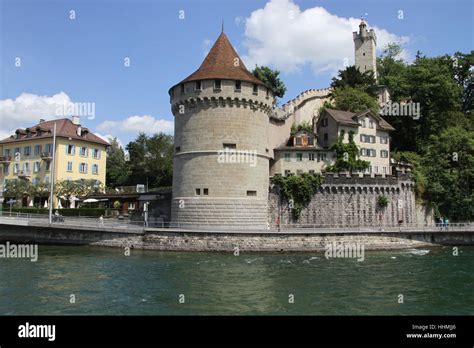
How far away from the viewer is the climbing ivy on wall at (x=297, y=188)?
118 feet

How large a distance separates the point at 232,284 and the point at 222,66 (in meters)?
→ 20.7

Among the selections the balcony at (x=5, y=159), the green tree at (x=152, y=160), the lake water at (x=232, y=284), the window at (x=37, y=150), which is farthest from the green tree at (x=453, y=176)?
the balcony at (x=5, y=159)

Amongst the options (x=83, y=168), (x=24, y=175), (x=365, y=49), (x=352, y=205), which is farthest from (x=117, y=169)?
(x=365, y=49)

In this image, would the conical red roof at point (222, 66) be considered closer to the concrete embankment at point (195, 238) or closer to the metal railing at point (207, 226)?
the metal railing at point (207, 226)

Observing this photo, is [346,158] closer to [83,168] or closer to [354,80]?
[354,80]

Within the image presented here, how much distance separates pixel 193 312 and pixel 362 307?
240 inches

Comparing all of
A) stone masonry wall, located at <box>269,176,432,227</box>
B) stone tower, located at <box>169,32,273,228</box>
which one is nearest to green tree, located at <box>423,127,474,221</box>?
stone masonry wall, located at <box>269,176,432,227</box>

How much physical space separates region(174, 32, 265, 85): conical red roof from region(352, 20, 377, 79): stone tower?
44.0 m

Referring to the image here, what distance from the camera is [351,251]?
30656 mm

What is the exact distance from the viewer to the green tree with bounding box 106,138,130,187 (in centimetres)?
6481

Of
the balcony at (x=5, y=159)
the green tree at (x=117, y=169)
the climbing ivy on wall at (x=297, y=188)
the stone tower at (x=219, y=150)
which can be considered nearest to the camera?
the stone tower at (x=219, y=150)

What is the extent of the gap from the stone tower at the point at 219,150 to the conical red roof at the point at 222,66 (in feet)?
0.26

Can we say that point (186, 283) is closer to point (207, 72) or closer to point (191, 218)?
point (191, 218)
